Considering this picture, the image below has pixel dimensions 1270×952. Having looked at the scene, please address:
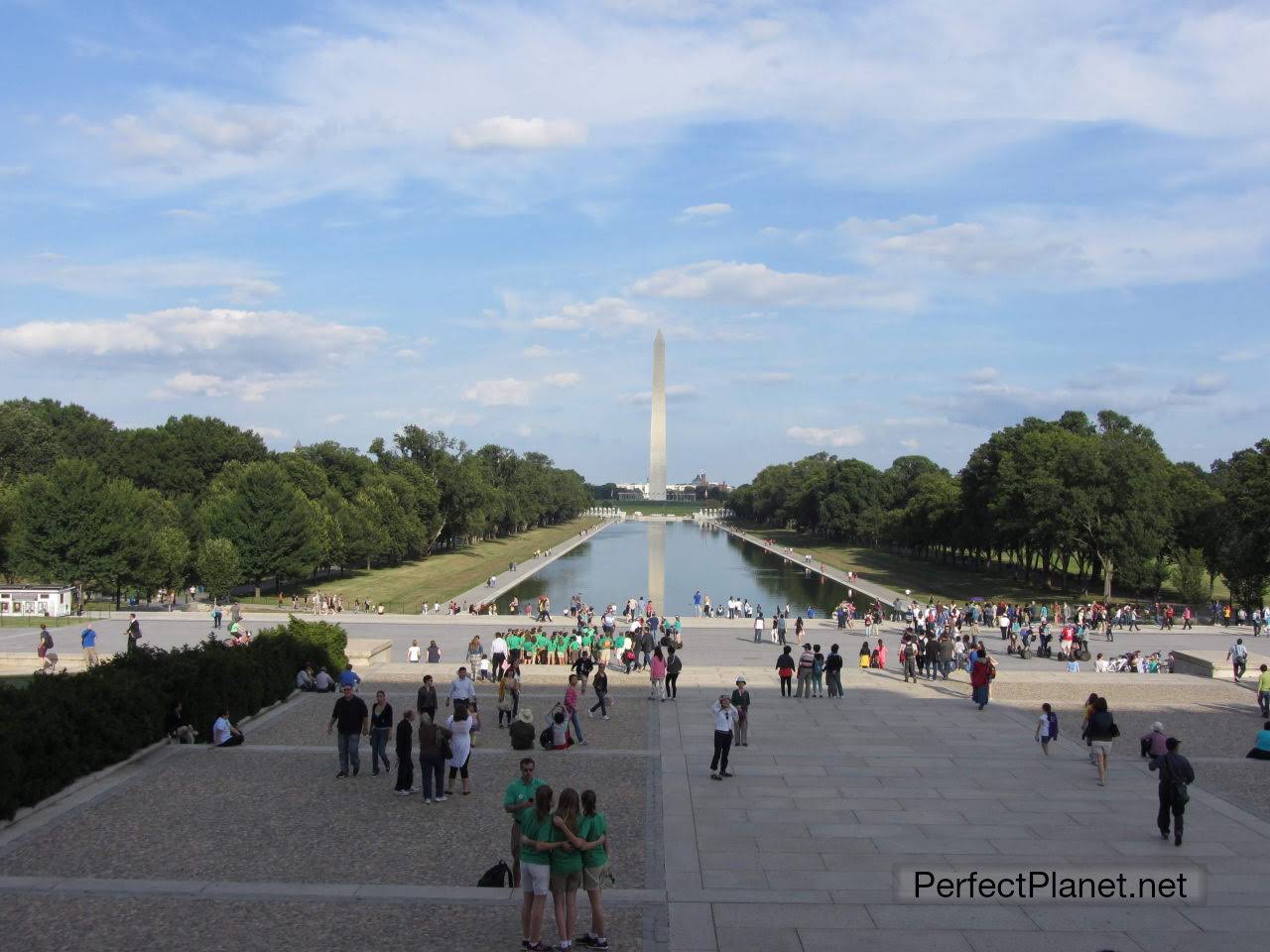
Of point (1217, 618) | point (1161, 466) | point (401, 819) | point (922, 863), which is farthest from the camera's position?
point (1161, 466)

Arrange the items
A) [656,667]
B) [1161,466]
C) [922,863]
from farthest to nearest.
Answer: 1. [1161,466]
2. [656,667]
3. [922,863]

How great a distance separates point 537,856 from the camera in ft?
28.0

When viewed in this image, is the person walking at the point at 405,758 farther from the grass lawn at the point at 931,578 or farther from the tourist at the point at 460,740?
the grass lawn at the point at 931,578

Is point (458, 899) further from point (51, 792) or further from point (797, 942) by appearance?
point (51, 792)

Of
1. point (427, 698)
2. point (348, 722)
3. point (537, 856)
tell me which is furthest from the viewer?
point (427, 698)

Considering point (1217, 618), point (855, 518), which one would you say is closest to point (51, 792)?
point (1217, 618)

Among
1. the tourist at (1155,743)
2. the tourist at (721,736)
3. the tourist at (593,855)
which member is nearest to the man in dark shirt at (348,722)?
the tourist at (721,736)

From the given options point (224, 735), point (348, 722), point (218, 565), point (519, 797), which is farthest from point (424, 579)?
point (519, 797)

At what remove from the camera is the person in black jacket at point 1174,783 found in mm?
11867

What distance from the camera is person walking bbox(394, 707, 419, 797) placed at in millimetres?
Result: 13984

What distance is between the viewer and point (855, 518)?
123m

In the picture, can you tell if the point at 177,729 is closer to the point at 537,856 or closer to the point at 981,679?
the point at 537,856

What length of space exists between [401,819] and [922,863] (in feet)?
20.3

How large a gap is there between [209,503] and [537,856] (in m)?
56.2
